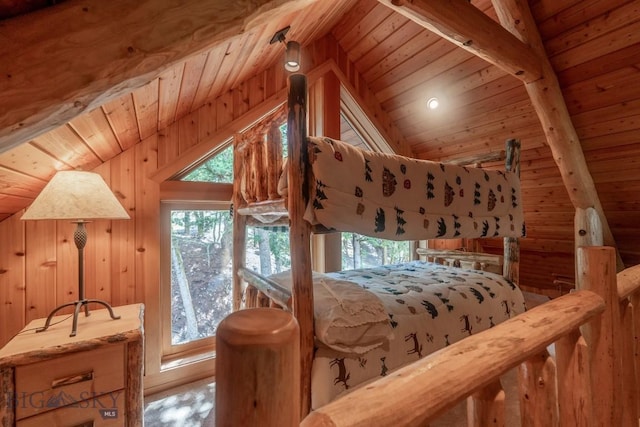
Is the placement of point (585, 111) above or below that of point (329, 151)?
above

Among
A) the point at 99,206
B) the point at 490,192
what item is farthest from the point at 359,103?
the point at 99,206

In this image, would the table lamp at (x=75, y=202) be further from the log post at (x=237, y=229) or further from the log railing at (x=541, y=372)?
the log railing at (x=541, y=372)

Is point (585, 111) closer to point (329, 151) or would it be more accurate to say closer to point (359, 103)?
point (359, 103)

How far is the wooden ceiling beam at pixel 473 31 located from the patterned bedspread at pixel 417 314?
151 cm

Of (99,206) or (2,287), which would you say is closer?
(99,206)

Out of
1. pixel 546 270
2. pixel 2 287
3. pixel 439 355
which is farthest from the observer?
pixel 546 270

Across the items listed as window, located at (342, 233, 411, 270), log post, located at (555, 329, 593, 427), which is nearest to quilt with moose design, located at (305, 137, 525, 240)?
log post, located at (555, 329, 593, 427)

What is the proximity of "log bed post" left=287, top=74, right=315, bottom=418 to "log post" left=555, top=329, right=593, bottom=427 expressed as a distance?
0.85 metres

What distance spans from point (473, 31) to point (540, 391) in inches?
74.9

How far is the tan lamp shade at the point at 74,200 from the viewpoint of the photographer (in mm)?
1194

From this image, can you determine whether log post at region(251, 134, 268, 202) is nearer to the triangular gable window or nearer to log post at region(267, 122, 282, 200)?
log post at region(267, 122, 282, 200)

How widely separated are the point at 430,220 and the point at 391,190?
30cm

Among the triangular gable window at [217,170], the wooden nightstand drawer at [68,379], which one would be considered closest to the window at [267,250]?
the triangular gable window at [217,170]

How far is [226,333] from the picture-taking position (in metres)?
0.34
